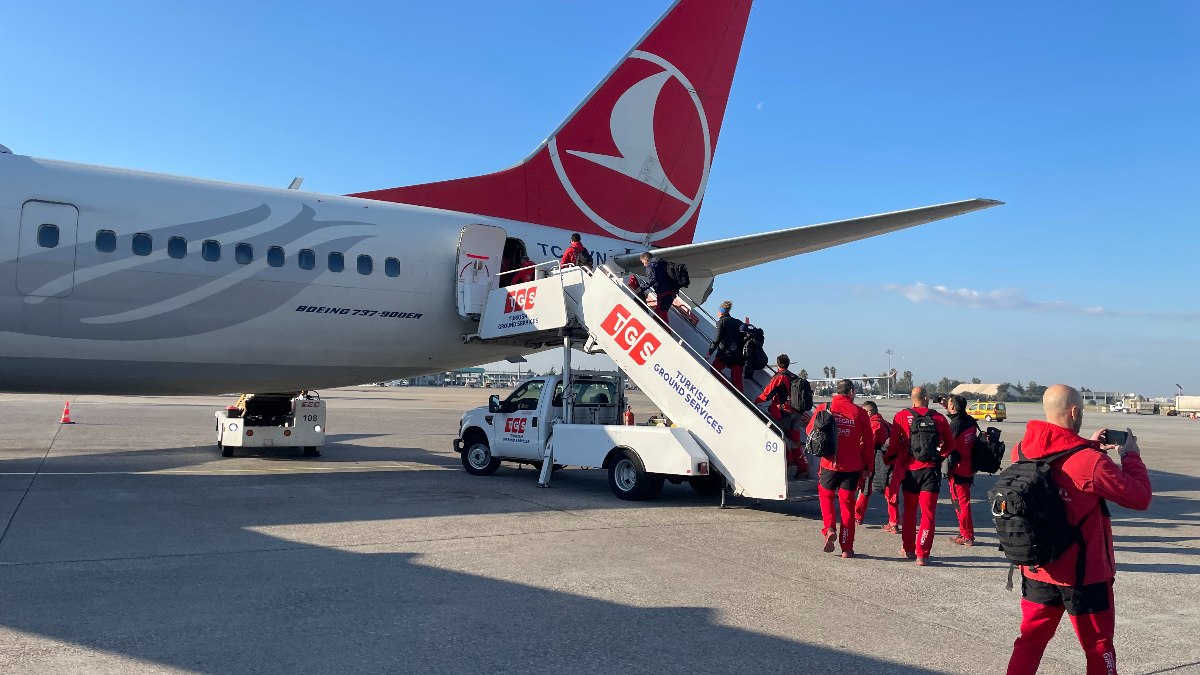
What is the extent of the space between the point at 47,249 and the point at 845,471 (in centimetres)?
1197

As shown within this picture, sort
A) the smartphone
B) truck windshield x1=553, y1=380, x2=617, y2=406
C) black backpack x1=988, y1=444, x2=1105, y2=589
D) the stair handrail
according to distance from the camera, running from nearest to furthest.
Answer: black backpack x1=988, y1=444, x2=1105, y2=589 < the smartphone < the stair handrail < truck windshield x1=553, y1=380, x2=617, y2=406

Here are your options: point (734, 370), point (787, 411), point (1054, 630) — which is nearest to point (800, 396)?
point (787, 411)

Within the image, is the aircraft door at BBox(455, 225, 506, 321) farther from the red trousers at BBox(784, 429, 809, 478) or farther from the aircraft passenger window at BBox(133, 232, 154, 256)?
the red trousers at BBox(784, 429, 809, 478)

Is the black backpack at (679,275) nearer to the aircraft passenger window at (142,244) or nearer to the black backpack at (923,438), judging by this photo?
the black backpack at (923,438)

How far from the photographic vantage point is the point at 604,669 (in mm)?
4984

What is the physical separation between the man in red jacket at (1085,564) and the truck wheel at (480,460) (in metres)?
11.7

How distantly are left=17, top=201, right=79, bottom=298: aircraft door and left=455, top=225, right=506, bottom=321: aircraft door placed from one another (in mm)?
6461

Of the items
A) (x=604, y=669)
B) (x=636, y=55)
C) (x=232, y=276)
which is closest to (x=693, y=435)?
(x=604, y=669)

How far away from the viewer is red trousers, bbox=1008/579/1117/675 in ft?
13.3

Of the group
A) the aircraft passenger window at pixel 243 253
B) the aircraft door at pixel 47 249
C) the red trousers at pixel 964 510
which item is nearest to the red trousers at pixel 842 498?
the red trousers at pixel 964 510

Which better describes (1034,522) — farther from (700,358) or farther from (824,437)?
(700,358)

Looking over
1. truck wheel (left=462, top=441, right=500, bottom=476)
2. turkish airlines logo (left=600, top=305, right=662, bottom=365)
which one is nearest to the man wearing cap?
turkish airlines logo (left=600, top=305, right=662, bottom=365)

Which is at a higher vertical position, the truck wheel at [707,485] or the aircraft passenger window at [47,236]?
the aircraft passenger window at [47,236]

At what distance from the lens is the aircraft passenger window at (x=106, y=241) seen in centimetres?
1271
